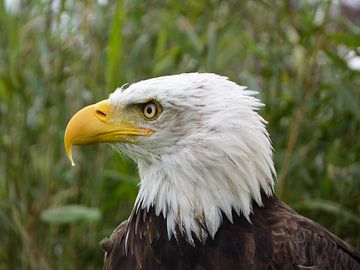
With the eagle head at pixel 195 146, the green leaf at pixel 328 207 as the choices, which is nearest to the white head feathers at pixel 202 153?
the eagle head at pixel 195 146

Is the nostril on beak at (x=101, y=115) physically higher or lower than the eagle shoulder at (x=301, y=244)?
higher

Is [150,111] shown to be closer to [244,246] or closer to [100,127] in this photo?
[100,127]

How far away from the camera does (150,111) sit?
3.40 meters

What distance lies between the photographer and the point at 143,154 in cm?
340

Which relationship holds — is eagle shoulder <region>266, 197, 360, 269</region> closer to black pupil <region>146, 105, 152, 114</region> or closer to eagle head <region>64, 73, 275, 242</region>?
eagle head <region>64, 73, 275, 242</region>

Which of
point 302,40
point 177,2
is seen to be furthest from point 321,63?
point 177,2

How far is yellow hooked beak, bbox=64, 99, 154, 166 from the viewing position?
3.39 m

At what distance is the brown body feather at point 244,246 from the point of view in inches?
128

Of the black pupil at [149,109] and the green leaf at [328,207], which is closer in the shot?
the black pupil at [149,109]

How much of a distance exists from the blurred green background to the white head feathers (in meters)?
1.44

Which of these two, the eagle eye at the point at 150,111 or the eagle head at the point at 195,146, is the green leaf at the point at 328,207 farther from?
the eagle eye at the point at 150,111

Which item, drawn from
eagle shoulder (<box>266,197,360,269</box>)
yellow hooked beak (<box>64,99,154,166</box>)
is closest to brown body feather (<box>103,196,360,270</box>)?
eagle shoulder (<box>266,197,360,269</box>)

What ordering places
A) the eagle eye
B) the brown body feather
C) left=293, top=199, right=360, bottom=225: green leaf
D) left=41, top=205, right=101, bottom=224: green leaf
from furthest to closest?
1. left=293, top=199, right=360, bottom=225: green leaf
2. left=41, top=205, right=101, bottom=224: green leaf
3. the eagle eye
4. the brown body feather

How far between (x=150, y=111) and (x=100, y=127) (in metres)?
0.21
